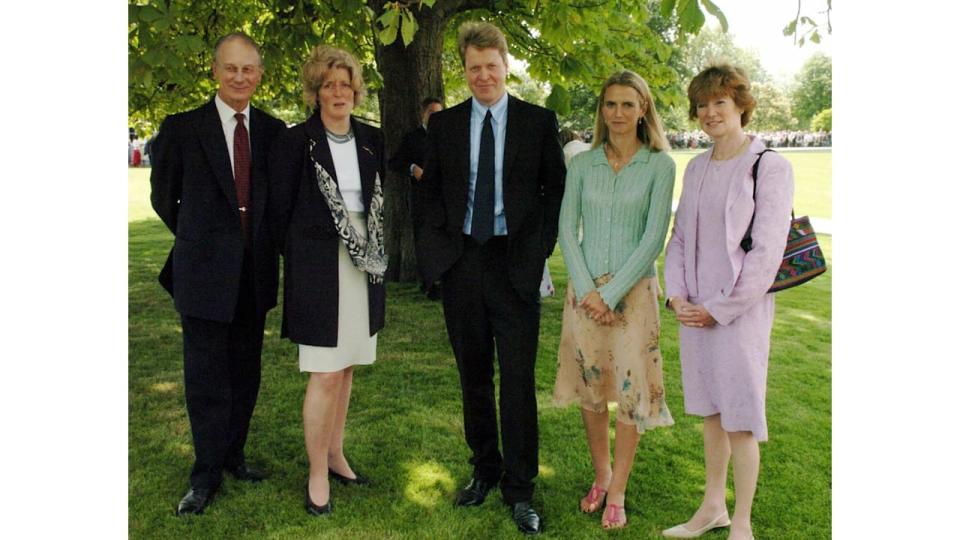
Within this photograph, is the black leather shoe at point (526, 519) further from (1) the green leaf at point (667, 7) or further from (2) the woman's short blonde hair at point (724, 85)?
(1) the green leaf at point (667, 7)

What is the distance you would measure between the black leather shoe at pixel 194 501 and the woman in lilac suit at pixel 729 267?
2474 millimetres

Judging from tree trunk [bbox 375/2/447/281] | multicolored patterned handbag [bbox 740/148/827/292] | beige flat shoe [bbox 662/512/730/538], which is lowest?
beige flat shoe [bbox 662/512/730/538]

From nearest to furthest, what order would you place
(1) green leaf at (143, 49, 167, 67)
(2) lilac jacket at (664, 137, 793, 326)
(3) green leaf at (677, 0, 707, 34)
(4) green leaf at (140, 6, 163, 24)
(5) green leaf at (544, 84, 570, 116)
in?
1. (2) lilac jacket at (664, 137, 793, 326)
2. (3) green leaf at (677, 0, 707, 34)
3. (4) green leaf at (140, 6, 163, 24)
4. (1) green leaf at (143, 49, 167, 67)
5. (5) green leaf at (544, 84, 570, 116)

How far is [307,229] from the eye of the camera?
3939 millimetres

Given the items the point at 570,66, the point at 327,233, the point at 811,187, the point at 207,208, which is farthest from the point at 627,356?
the point at 811,187

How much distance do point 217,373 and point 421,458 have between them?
1.40 meters

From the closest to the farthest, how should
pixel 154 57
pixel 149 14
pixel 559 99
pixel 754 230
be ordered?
pixel 754 230, pixel 149 14, pixel 154 57, pixel 559 99

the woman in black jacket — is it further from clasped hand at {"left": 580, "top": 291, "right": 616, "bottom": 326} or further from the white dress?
clasped hand at {"left": 580, "top": 291, "right": 616, "bottom": 326}

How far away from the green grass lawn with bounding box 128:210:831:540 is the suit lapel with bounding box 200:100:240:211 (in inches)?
61.2

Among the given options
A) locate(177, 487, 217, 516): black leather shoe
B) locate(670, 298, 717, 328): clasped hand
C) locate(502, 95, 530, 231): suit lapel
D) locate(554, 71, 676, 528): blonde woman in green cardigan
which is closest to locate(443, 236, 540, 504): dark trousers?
locate(502, 95, 530, 231): suit lapel

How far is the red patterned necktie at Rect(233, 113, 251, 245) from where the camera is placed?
4.03m

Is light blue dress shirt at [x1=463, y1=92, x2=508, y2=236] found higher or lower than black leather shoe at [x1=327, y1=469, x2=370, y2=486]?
higher

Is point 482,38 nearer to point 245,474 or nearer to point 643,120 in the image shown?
point 643,120
